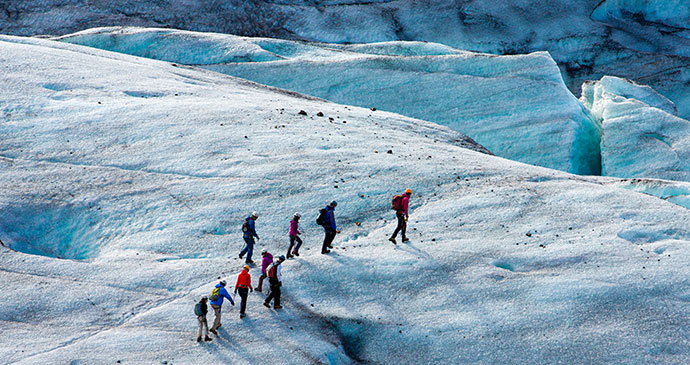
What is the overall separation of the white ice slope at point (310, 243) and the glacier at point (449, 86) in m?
10.6

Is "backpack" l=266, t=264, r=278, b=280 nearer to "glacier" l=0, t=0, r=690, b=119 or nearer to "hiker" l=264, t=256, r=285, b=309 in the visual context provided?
"hiker" l=264, t=256, r=285, b=309

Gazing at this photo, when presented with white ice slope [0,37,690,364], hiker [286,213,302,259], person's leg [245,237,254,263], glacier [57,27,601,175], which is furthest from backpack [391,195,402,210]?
glacier [57,27,601,175]

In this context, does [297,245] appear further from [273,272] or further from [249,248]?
[273,272]

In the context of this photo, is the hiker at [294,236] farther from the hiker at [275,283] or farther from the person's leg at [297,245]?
the hiker at [275,283]

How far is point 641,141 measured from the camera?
39.9 metres

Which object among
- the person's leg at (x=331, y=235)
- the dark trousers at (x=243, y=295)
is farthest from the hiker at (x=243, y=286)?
the person's leg at (x=331, y=235)

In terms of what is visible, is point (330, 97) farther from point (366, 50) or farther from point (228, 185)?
point (228, 185)

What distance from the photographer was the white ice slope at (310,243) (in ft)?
55.3

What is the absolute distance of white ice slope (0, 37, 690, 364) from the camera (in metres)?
16.9

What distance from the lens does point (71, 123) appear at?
2819 centimetres

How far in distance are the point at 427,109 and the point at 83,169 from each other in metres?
24.0

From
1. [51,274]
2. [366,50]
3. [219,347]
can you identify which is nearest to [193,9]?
[366,50]

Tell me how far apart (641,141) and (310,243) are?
28.7 m

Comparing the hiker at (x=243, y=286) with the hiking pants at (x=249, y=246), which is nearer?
the hiker at (x=243, y=286)
